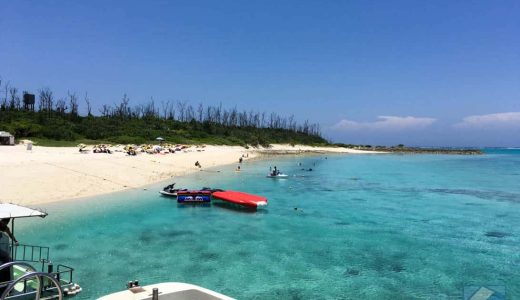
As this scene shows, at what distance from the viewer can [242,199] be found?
31.0 meters

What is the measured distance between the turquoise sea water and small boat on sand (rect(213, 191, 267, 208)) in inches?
28.8

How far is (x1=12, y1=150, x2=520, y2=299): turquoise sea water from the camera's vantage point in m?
15.3

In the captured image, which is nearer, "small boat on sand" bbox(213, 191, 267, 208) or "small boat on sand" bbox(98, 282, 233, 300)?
"small boat on sand" bbox(98, 282, 233, 300)

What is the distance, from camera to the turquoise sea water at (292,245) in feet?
50.3

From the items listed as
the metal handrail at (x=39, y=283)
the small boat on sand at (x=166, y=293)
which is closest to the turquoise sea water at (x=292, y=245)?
the metal handrail at (x=39, y=283)

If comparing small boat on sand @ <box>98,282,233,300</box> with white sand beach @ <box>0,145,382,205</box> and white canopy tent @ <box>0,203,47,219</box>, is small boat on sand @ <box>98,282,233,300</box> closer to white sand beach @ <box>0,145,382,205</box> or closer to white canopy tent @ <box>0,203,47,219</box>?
white canopy tent @ <box>0,203,47,219</box>

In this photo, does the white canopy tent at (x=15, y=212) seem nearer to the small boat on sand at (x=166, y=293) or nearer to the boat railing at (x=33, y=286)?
the boat railing at (x=33, y=286)

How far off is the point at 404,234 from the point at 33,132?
70.7m

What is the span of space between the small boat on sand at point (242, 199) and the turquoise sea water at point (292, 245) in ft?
2.40

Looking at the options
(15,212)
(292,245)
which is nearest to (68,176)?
(292,245)

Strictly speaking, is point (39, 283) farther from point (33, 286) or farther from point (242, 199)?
point (242, 199)

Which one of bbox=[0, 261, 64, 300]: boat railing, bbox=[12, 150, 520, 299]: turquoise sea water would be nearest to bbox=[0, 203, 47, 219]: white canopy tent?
bbox=[0, 261, 64, 300]: boat railing

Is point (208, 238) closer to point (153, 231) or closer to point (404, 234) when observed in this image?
point (153, 231)

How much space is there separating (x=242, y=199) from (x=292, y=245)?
34.9 feet
